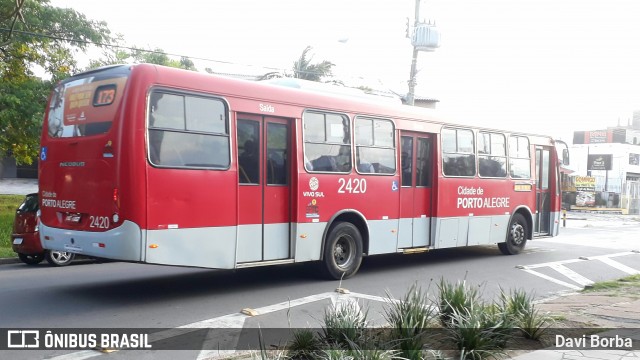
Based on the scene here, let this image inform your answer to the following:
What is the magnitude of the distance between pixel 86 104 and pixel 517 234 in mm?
11193

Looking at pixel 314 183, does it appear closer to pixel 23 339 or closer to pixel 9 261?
pixel 23 339

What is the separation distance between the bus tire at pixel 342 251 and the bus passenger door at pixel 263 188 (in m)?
0.97

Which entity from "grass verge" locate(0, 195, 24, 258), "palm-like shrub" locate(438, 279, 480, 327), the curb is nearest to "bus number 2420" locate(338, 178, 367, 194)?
"palm-like shrub" locate(438, 279, 480, 327)

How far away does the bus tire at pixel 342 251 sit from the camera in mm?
10820

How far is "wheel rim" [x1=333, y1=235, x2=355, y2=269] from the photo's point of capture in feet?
36.6

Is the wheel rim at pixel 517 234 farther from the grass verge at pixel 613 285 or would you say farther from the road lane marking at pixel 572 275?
the grass verge at pixel 613 285

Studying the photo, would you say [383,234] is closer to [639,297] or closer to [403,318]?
[639,297]

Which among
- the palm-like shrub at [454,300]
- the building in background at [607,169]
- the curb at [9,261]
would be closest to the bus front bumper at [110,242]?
the palm-like shrub at [454,300]

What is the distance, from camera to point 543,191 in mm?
16750

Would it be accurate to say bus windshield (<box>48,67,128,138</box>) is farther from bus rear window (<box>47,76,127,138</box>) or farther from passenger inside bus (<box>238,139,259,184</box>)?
passenger inside bus (<box>238,139,259,184</box>)

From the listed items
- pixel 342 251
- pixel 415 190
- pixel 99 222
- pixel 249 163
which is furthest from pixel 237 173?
pixel 415 190

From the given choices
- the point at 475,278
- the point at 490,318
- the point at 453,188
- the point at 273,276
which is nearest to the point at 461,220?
the point at 453,188

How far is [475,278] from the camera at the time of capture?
1202cm

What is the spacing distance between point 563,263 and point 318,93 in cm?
757
